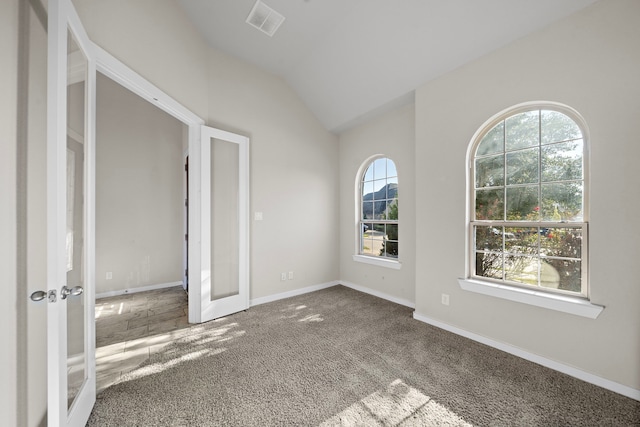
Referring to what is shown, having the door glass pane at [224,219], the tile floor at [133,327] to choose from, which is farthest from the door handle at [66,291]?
the door glass pane at [224,219]

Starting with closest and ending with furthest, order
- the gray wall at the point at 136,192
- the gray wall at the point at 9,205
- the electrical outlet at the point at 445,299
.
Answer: the gray wall at the point at 9,205 → the electrical outlet at the point at 445,299 → the gray wall at the point at 136,192

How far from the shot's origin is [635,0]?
1.71m

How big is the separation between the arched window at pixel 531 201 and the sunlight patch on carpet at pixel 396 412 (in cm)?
144

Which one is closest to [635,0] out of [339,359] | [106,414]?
[339,359]

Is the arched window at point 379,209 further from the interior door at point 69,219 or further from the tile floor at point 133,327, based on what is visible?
the interior door at point 69,219

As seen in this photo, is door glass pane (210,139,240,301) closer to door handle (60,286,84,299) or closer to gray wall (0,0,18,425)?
door handle (60,286,84,299)

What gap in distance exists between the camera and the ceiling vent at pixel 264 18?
102 inches

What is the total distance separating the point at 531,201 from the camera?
2.27m

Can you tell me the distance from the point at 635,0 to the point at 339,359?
11.3ft

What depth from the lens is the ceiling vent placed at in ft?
8.49

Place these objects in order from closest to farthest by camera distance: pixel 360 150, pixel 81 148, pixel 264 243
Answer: pixel 81 148 → pixel 264 243 → pixel 360 150

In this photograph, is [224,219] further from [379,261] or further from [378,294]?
[378,294]

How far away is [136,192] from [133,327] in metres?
2.32

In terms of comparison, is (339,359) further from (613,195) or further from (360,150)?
(360,150)
